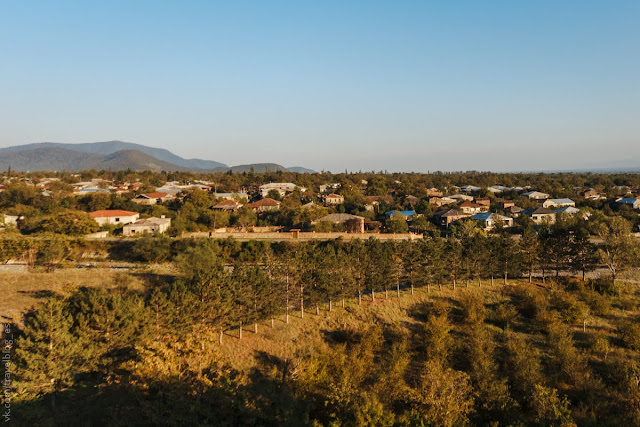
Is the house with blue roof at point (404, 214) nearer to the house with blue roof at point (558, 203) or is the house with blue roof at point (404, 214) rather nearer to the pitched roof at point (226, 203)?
the pitched roof at point (226, 203)

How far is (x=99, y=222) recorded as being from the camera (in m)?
49.9

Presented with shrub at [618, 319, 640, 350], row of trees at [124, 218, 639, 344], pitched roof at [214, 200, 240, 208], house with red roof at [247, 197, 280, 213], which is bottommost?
shrub at [618, 319, 640, 350]

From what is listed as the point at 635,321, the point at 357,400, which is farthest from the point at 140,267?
the point at 635,321

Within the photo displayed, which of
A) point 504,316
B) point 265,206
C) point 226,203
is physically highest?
point 226,203

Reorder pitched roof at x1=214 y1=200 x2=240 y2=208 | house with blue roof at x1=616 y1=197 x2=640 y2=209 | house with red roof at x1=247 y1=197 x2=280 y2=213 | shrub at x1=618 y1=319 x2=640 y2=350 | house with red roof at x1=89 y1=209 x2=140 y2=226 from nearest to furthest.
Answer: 1. shrub at x1=618 y1=319 x2=640 y2=350
2. house with red roof at x1=89 y1=209 x2=140 y2=226
3. pitched roof at x1=214 y1=200 x2=240 y2=208
4. house with red roof at x1=247 y1=197 x2=280 y2=213
5. house with blue roof at x1=616 y1=197 x2=640 y2=209

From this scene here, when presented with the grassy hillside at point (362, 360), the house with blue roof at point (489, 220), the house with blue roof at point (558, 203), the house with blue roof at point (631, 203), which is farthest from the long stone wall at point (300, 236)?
the house with blue roof at point (631, 203)

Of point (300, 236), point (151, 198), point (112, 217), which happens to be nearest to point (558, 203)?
point (300, 236)

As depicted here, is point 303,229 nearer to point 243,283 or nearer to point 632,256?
point 243,283

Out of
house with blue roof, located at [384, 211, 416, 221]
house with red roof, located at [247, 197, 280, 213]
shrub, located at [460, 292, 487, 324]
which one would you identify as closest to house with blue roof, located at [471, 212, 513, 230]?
house with blue roof, located at [384, 211, 416, 221]

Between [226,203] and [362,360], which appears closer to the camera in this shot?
[362,360]

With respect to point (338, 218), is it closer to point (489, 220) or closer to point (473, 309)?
point (489, 220)

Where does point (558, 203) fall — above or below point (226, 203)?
below

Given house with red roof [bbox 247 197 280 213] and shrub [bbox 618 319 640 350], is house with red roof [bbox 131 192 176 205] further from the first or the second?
shrub [bbox 618 319 640 350]

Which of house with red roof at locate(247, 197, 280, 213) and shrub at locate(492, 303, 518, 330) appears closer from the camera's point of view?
shrub at locate(492, 303, 518, 330)
